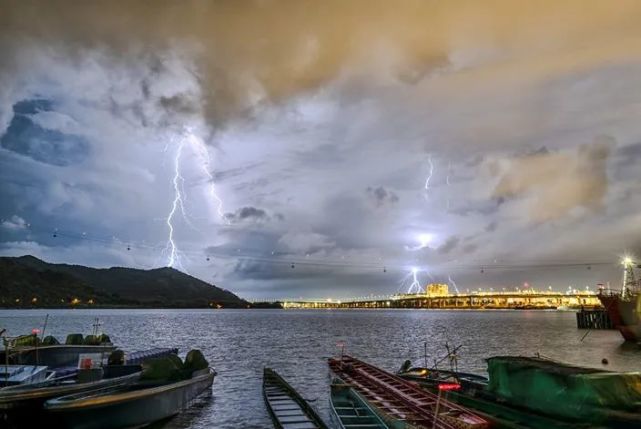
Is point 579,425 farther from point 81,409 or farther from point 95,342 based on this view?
point 95,342

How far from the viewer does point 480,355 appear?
2657 inches

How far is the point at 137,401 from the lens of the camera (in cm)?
2261

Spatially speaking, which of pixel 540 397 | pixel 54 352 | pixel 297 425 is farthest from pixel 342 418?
pixel 54 352

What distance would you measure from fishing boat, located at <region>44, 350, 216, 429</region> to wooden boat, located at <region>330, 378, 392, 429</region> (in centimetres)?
914

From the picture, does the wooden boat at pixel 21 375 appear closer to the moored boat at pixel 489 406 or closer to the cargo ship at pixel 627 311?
the moored boat at pixel 489 406

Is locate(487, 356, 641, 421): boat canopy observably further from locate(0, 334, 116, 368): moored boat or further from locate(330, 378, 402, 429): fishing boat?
locate(0, 334, 116, 368): moored boat

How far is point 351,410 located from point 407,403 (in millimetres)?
A: 2884

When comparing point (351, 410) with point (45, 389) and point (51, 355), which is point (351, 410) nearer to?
point (45, 389)

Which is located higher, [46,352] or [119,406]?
[46,352]

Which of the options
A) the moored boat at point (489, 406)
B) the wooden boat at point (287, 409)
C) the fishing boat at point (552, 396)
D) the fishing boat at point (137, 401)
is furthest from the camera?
the wooden boat at point (287, 409)

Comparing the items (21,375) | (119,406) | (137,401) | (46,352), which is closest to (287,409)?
(137,401)

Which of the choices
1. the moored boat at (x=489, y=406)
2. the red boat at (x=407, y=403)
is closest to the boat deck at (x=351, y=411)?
the red boat at (x=407, y=403)

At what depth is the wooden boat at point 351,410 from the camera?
20.1 metres

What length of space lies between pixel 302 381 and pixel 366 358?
2081cm
